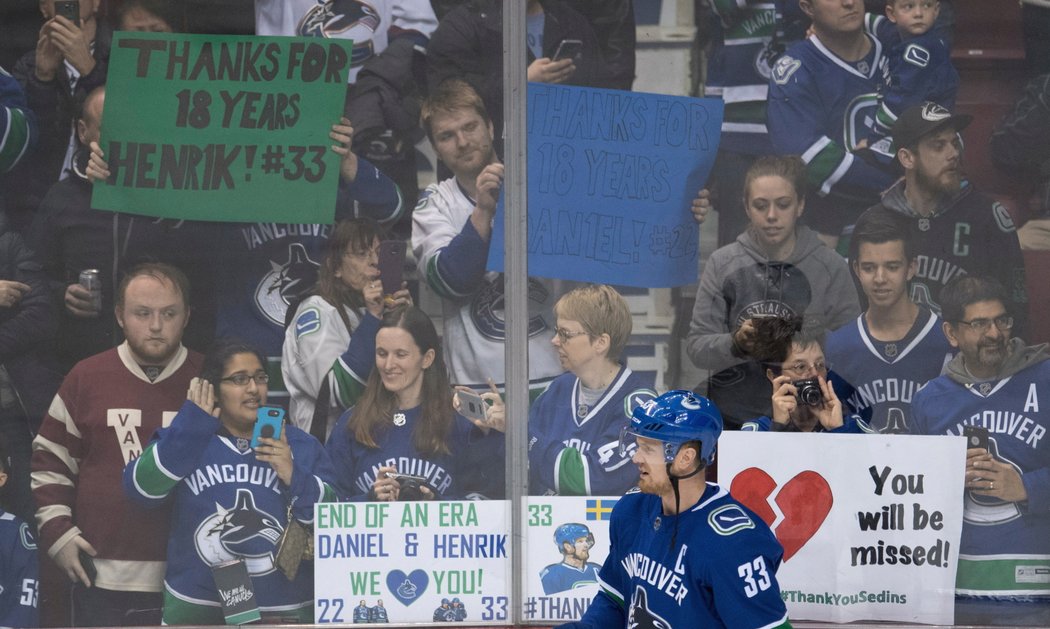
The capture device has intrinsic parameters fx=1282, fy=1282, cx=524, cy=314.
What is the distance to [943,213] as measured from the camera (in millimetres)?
5887

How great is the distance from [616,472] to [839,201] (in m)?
1.62

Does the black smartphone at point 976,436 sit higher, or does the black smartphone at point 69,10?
the black smartphone at point 69,10

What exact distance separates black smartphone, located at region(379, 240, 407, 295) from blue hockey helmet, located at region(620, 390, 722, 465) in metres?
2.44

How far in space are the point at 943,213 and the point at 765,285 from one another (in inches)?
34.5

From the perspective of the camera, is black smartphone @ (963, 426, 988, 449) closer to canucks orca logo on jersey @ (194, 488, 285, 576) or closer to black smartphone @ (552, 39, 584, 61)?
black smartphone @ (552, 39, 584, 61)

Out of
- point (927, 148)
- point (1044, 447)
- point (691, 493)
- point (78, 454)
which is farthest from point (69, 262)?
point (1044, 447)

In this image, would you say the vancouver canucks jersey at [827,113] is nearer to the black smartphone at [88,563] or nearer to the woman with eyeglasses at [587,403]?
the woman with eyeglasses at [587,403]

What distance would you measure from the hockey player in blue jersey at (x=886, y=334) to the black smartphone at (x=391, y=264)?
2.01 metres

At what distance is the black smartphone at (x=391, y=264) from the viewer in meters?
5.91

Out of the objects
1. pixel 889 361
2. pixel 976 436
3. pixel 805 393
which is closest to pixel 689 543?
pixel 805 393

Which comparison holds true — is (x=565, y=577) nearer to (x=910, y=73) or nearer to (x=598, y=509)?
(x=598, y=509)

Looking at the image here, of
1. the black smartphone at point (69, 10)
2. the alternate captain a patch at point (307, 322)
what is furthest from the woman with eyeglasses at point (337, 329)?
the black smartphone at point (69, 10)

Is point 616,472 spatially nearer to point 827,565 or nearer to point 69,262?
point 827,565

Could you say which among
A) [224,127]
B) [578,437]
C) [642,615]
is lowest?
[642,615]
